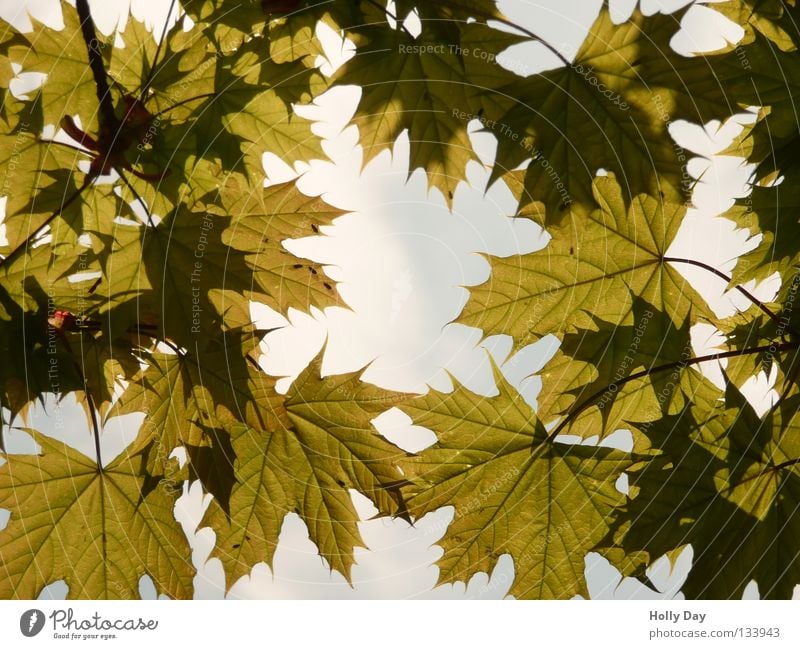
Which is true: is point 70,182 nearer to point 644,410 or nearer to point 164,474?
point 164,474

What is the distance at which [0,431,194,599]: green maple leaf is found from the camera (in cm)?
93

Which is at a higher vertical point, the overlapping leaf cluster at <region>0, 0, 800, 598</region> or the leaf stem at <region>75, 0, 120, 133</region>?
the leaf stem at <region>75, 0, 120, 133</region>

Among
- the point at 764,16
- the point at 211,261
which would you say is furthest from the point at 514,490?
the point at 764,16

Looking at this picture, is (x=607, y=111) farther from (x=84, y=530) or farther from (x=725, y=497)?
(x=84, y=530)

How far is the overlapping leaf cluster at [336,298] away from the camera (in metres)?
0.85

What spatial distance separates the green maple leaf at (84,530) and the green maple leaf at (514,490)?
43 cm

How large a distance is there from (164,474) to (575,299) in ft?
2.28

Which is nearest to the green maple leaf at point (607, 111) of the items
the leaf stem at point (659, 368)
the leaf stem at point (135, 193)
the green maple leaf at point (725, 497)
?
the leaf stem at point (659, 368)

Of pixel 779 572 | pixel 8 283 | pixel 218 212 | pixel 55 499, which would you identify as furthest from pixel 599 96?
pixel 55 499

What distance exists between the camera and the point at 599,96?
870 millimetres

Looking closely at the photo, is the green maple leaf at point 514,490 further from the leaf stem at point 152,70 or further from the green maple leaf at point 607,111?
the leaf stem at point 152,70
